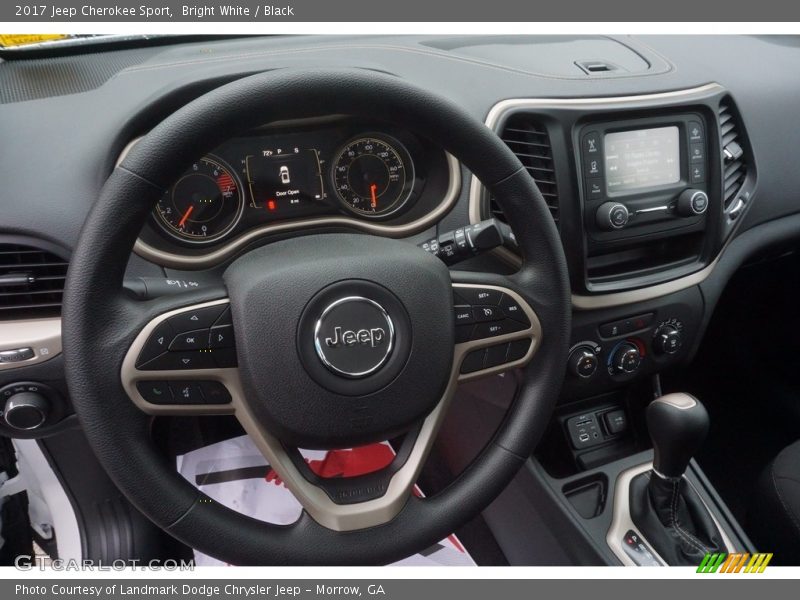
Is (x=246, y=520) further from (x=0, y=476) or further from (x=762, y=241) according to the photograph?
(x=762, y=241)

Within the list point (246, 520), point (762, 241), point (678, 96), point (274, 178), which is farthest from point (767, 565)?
point (274, 178)

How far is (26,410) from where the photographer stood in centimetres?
114

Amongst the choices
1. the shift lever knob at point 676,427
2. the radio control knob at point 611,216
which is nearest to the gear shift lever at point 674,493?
the shift lever knob at point 676,427

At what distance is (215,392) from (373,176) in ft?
1.65

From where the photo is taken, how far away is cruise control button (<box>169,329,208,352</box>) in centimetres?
92

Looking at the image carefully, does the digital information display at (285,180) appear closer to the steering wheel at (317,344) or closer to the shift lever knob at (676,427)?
the steering wheel at (317,344)

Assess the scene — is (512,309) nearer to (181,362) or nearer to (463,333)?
(463,333)

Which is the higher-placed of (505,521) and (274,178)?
(274,178)

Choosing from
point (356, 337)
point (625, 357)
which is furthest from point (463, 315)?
point (625, 357)

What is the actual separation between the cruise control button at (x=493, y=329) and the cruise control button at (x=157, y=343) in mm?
417

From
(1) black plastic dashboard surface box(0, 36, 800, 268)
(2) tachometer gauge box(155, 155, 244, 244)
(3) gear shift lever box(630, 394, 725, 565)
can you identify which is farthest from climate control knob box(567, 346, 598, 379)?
(2) tachometer gauge box(155, 155, 244, 244)

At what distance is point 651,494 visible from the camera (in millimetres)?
1460

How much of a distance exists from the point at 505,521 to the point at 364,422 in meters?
0.88

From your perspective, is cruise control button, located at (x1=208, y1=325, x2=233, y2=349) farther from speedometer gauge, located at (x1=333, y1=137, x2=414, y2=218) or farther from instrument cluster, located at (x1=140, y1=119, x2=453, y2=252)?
speedometer gauge, located at (x1=333, y1=137, x2=414, y2=218)
